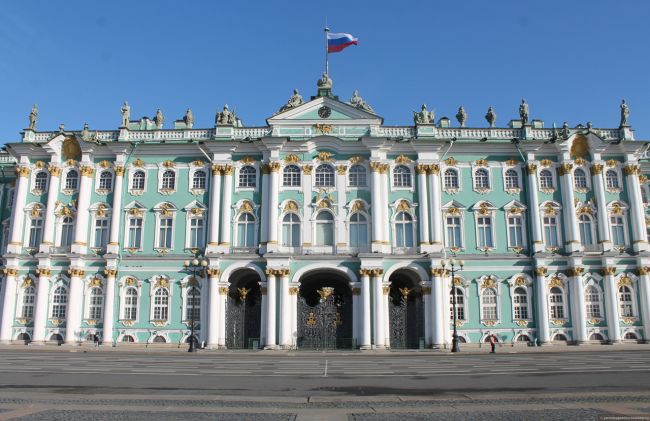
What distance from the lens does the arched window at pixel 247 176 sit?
1853 inches

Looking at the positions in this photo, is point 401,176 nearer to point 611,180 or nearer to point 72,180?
point 611,180

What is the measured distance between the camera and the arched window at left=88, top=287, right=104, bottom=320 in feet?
149

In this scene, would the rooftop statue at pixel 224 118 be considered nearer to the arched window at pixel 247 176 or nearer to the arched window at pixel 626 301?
the arched window at pixel 247 176

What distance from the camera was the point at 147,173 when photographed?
4794 cm

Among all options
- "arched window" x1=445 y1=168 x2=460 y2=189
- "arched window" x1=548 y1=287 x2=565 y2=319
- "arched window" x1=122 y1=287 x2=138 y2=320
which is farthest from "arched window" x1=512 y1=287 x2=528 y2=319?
"arched window" x1=122 y1=287 x2=138 y2=320

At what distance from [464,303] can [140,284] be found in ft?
82.1

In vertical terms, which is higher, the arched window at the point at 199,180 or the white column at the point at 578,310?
the arched window at the point at 199,180

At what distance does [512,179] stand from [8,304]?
40894 millimetres

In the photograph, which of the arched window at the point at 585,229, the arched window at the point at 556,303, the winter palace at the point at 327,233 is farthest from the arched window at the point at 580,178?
the arched window at the point at 556,303

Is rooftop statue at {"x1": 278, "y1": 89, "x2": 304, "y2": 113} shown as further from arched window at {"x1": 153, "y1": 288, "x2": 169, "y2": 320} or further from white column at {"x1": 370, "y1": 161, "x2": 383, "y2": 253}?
arched window at {"x1": 153, "y1": 288, "x2": 169, "y2": 320}

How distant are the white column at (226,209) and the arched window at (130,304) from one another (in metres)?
7.85

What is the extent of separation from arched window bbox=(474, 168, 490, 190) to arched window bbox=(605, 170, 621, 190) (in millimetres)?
9646

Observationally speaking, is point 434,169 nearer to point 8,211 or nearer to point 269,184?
point 269,184

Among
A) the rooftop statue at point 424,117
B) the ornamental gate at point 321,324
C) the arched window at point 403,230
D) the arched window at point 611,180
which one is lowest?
the ornamental gate at point 321,324
